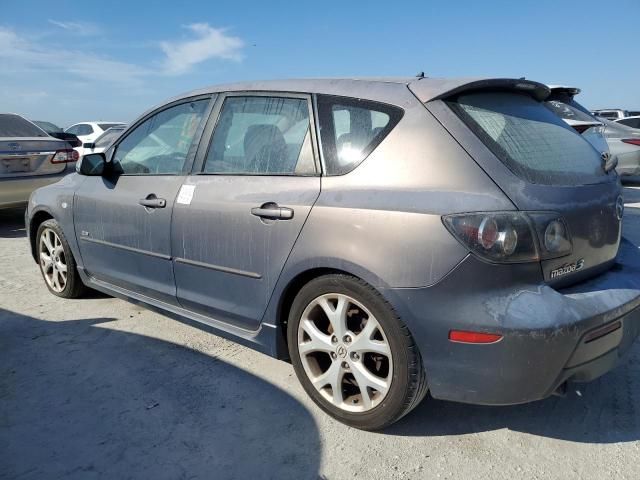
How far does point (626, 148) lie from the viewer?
35.2ft

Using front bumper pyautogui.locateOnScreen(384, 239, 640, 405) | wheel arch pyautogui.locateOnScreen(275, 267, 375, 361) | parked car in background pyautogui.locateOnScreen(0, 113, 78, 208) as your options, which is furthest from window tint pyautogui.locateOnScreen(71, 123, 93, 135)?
front bumper pyautogui.locateOnScreen(384, 239, 640, 405)

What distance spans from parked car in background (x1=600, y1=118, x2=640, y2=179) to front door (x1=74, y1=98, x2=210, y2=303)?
10.0 meters

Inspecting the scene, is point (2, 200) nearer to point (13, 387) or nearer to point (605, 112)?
point (13, 387)

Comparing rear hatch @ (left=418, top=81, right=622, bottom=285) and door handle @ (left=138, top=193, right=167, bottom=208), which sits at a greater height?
rear hatch @ (left=418, top=81, right=622, bottom=285)

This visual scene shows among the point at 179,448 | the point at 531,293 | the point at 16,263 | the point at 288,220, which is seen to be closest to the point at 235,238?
the point at 288,220

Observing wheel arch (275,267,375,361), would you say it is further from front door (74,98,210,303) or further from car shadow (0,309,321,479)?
front door (74,98,210,303)

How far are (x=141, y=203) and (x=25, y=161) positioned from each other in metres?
4.93

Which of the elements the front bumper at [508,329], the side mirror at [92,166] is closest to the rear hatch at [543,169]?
the front bumper at [508,329]

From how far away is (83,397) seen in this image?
2797 mm

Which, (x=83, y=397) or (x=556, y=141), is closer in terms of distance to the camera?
(x=556, y=141)

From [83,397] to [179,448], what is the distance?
2.57 feet

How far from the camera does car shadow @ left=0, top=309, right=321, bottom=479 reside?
2242mm

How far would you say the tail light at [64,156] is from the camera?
24.8 ft

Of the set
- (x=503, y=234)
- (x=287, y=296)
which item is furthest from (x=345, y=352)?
(x=503, y=234)
